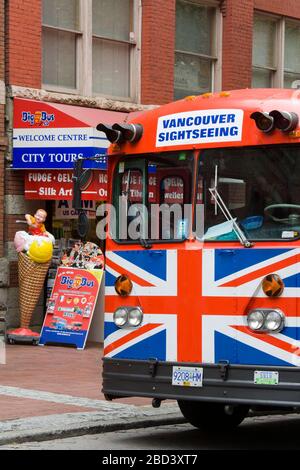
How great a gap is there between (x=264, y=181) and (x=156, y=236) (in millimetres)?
1164

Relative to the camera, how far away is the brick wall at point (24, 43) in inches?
672

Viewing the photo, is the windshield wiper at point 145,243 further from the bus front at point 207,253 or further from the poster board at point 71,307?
the poster board at point 71,307

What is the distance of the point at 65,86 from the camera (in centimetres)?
1820

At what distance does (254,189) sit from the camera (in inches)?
356

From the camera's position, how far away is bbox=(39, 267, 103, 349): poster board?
54.7ft

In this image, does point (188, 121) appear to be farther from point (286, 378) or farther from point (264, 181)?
point (286, 378)

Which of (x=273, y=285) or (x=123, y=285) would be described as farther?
(x=123, y=285)

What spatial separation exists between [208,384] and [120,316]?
1.15 m

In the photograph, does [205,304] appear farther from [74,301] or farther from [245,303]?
[74,301]

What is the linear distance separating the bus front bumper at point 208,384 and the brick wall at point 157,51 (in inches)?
414

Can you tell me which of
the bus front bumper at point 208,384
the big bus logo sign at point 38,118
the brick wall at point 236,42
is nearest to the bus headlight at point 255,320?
the bus front bumper at point 208,384

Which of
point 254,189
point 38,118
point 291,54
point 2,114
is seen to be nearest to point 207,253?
point 254,189

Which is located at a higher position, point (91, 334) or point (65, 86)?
point (65, 86)

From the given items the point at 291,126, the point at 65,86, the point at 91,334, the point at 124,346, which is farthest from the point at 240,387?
the point at 65,86
